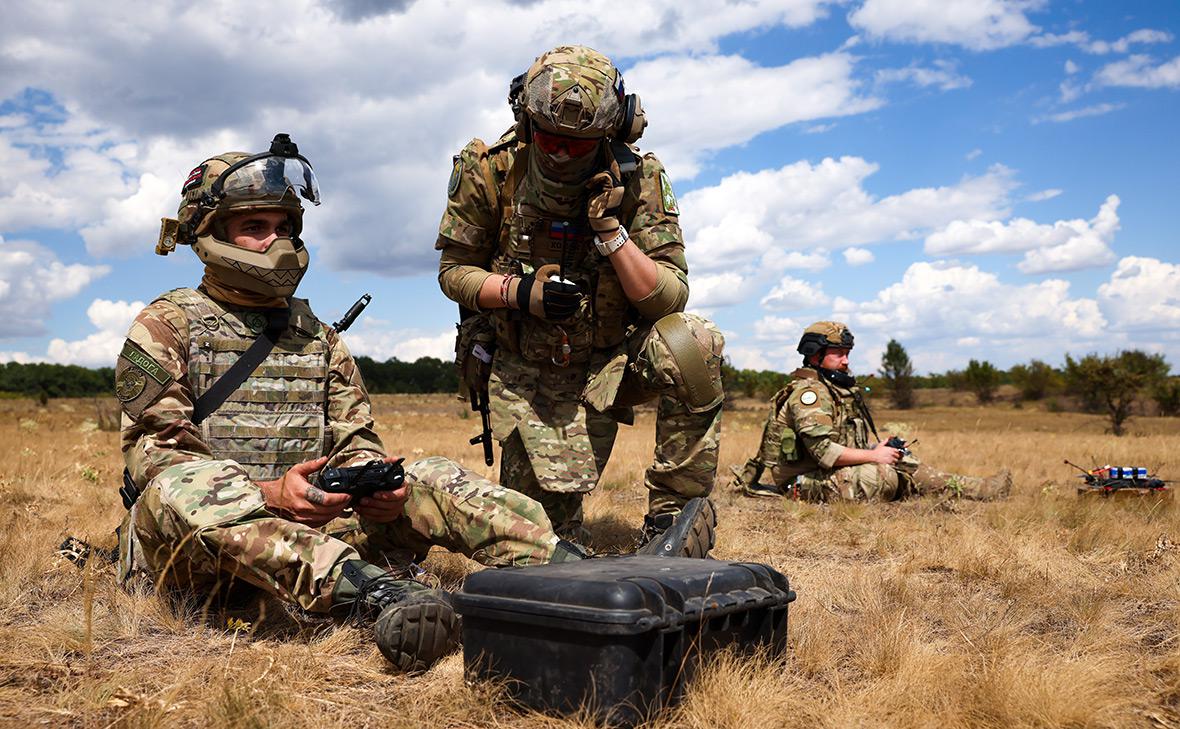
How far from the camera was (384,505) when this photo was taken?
3756 mm

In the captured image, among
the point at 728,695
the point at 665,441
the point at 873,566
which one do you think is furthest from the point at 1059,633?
the point at 665,441

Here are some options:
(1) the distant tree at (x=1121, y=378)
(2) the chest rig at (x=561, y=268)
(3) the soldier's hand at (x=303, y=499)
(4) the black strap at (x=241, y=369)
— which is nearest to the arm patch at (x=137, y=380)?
(4) the black strap at (x=241, y=369)

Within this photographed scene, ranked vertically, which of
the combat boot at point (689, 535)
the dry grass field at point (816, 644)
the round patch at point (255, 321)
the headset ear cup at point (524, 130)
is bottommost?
the dry grass field at point (816, 644)

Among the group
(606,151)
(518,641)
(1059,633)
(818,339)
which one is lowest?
(1059,633)

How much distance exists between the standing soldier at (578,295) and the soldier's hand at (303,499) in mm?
1692

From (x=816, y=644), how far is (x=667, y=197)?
8.91 feet

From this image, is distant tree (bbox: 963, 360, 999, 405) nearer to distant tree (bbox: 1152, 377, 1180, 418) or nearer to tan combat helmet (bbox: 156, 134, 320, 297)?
distant tree (bbox: 1152, 377, 1180, 418)

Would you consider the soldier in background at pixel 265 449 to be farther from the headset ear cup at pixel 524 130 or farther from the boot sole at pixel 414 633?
the headset ear cup at pixel 524 130

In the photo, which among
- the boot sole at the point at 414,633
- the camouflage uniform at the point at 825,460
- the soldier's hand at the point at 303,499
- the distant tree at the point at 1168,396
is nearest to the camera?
the boot sole at the point at 414,633

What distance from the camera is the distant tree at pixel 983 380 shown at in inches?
1706

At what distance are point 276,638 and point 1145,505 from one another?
626 cm

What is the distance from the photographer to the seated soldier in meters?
3.24

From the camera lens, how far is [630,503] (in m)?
7.33

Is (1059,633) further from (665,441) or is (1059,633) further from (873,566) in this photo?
(665,441)
